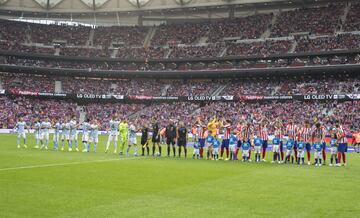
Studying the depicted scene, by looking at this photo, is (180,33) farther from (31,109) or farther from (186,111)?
(31,109)

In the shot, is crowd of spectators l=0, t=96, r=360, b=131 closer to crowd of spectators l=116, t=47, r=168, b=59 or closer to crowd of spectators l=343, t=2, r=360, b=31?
crowd of spectators l=116, t=47, r=168, b=59

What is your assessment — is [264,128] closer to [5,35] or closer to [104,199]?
[104,199]

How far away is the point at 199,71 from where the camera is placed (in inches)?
2758

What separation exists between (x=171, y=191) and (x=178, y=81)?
62.9m

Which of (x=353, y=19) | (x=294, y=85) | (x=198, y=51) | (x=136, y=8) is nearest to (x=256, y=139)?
(x=294, y=85)

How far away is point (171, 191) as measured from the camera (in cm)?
1422

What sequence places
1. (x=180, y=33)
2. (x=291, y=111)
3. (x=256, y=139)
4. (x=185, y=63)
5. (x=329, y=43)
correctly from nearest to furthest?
1. (x=256, y=139)
2. (x=291, y=111)
3. (x=329, y=43)
4. (x=185, y=63)
5. (x=180, y=33)

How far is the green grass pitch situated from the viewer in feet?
36.6

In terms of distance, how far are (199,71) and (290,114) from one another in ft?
A: 59.6

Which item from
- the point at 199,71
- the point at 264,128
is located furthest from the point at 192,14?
the point at 264,128

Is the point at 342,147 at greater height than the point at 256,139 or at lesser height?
lesser

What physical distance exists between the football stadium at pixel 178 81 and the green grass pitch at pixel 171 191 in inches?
16.9

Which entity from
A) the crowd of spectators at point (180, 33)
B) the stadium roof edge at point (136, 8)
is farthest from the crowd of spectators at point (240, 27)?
the crowd of spectators at point (180, 33)

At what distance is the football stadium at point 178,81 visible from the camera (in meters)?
26.5
